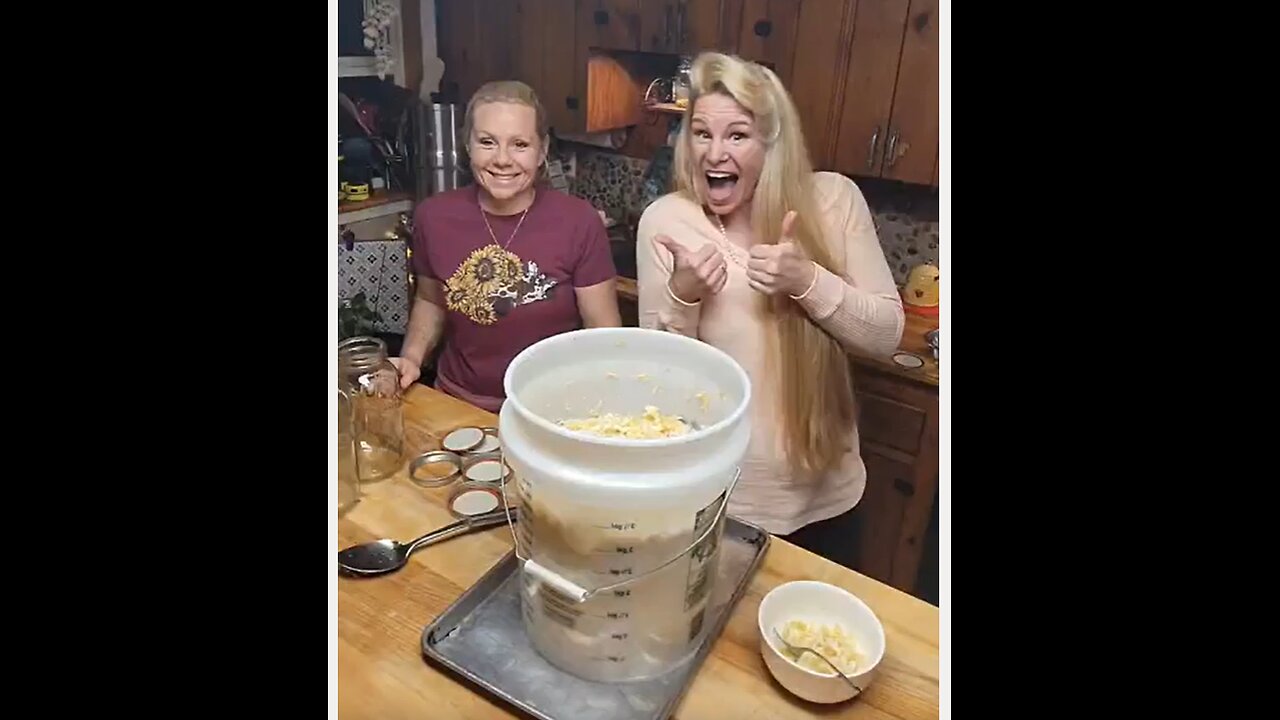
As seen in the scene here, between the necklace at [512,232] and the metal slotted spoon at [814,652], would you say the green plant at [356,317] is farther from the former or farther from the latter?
the metal slotted spoon at [814,652]

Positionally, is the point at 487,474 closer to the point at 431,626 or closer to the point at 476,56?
the point at 431,626

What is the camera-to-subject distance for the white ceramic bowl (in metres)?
0.44

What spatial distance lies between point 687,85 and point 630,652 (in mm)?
377

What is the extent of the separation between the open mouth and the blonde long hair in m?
0.01

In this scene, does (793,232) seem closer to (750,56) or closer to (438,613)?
(750,56)

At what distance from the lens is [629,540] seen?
1.41 feet

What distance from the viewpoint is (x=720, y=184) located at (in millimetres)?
583

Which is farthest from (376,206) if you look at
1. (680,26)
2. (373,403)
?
(680,26)

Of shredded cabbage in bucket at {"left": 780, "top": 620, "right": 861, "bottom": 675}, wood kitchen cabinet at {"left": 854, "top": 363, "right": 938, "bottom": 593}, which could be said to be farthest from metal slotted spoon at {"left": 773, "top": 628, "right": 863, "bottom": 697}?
wood kitchen cabinet at {"left": 854, "top": 363, "right": 938, "bottom": 593}

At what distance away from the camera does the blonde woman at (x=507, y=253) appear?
61 cm

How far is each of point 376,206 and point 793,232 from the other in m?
0.31

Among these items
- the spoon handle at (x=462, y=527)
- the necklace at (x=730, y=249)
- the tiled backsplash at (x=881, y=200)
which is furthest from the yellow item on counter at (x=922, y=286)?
the spoon handle at (x=462, y=527)
